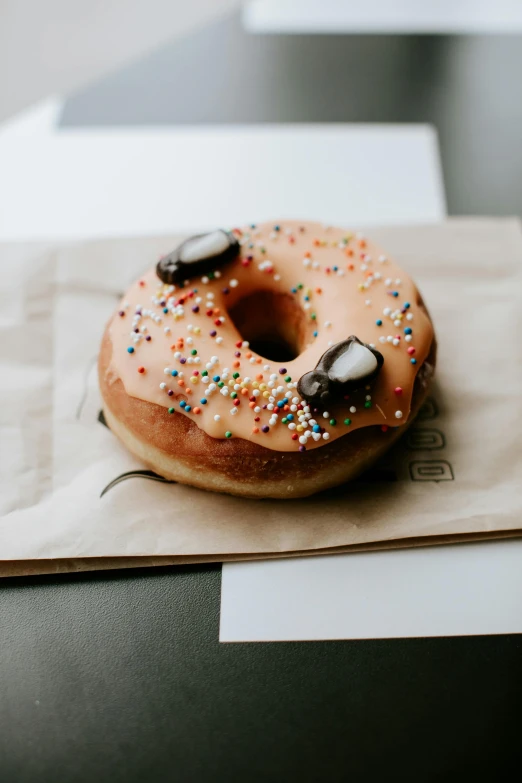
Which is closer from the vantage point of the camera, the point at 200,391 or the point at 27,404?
the point at 200,391

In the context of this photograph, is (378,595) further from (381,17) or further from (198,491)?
(381,17)

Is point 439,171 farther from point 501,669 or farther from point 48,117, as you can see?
point 501,669

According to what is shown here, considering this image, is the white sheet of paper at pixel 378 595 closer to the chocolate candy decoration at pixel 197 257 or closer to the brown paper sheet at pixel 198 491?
the brown paper sheet at pixel 198 491

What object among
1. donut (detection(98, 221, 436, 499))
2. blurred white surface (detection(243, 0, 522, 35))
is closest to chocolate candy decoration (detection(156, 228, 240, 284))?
donut (detection(98, 221, 436, 499))

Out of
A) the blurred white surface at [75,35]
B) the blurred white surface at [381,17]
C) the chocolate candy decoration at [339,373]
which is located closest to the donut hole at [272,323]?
the chocolate candy decoration at [339,373]

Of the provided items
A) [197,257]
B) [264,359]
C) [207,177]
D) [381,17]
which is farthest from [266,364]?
[381,17]

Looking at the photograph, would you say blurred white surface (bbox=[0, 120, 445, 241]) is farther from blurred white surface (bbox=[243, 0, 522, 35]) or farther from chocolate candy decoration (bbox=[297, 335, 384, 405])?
chocolate candy decoration (bbox=[297, 335, 384, 405])

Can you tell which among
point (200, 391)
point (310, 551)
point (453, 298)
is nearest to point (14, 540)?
point (200, 391)
